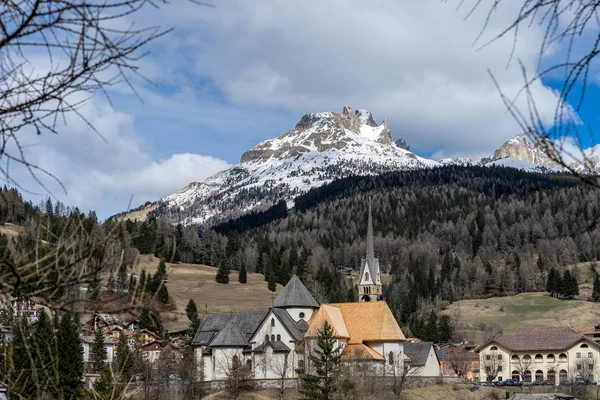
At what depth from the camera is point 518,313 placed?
123 metres

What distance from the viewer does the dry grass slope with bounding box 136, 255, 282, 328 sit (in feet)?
357

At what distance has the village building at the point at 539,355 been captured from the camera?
85812mm

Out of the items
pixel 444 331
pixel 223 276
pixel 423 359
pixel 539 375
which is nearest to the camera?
pixel 423 359

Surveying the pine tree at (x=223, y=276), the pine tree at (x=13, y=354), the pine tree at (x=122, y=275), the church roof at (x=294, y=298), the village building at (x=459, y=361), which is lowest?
→ the village building at (x=459, y=361)

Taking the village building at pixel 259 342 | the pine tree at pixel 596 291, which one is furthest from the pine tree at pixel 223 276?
the pine tree at pixel 596 291

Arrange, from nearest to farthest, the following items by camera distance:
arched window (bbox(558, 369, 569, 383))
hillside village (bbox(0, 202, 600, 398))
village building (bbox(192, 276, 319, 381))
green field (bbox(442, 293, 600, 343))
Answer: hillside village (bbox(0, 202, 600, 398)), village building (bbox(192, 276, 319, 381)), arched window (bbox(558, 369, 569, 383)), green field (bbox(442, 293, 600, 343))

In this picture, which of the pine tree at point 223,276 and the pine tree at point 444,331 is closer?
the pine tree at point 444,331

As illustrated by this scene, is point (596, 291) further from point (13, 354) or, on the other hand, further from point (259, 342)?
point (13, 354)

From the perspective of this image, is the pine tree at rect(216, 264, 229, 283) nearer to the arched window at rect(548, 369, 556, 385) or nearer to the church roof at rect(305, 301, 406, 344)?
the church roof at rect(305, 301, 406, 344)

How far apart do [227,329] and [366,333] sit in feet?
46.1

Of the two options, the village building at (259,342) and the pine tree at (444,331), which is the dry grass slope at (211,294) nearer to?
the pine tree at (444,331)

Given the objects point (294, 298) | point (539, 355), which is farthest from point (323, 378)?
point (539, 355)

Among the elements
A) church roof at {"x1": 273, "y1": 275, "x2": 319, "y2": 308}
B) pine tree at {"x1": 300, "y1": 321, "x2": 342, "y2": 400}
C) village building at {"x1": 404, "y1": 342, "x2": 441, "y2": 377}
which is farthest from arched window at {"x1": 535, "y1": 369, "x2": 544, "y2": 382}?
pine tree at {"x1": 300, "y1": 321, "x2": 342, "y2": 400}

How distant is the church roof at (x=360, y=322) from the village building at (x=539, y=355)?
18514mm
